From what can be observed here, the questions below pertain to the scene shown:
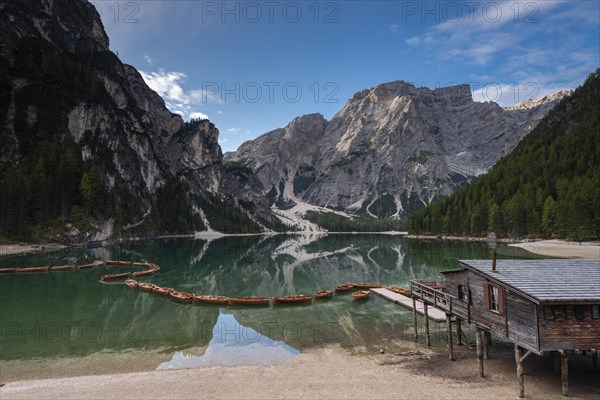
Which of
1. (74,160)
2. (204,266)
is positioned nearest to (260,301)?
(204,266)

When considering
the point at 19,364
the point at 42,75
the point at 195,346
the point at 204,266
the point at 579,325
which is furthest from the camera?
the point at 42,75

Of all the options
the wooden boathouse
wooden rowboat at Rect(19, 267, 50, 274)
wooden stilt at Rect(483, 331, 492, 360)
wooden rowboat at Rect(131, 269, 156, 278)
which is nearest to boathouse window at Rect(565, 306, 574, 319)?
the wooden boathouse

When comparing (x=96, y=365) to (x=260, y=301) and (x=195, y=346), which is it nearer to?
(x=195, y=346)

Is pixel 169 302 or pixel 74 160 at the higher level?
pixel 74 160

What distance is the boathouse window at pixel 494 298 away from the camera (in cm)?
2258

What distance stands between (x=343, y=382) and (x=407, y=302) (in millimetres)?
26507

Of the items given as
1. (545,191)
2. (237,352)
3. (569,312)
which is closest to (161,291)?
(237,352)

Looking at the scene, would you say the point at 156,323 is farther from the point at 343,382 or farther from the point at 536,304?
the point at 536,304

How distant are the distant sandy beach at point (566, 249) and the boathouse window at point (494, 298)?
235 feet

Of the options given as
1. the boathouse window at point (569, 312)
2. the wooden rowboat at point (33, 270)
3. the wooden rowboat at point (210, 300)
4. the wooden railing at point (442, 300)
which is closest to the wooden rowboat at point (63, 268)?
the wooden rowboat at point (33, 270)

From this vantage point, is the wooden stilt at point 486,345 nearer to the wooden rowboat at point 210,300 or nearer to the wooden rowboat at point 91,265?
the wooden rowboat at point 210,300

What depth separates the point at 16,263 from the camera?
82.7 meters

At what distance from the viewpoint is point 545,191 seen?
13938cm

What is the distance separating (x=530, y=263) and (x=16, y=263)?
327 ft
